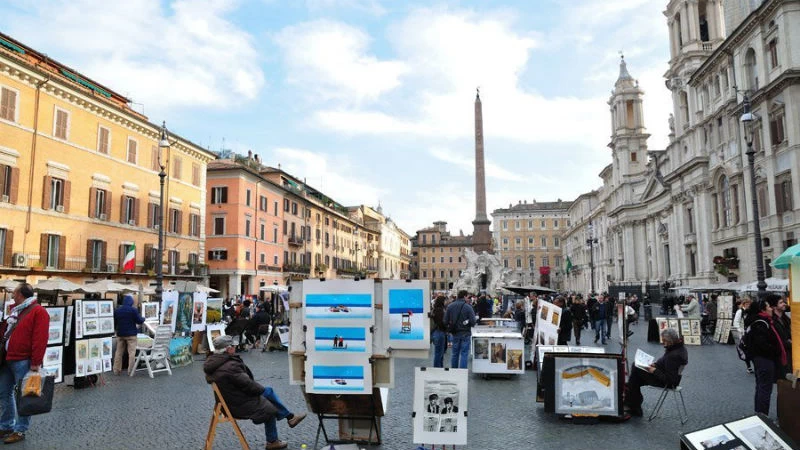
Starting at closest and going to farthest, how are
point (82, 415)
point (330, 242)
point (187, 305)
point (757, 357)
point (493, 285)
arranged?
point (757, 357), point (82, 415), point (187, 305), point (493, 285), point (330, 242)

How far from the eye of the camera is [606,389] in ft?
24.0

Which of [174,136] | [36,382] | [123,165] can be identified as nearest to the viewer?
[36,382]

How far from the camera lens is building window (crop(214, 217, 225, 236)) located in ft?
131

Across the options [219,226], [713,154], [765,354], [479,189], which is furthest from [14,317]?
[479,189]

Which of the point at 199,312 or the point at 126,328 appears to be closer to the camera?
the point at 126,328

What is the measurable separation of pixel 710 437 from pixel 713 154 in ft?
119

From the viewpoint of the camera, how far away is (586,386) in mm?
7375

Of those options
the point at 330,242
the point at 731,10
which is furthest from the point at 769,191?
the point at 330,242

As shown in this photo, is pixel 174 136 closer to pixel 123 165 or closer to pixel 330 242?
pixel 123 165

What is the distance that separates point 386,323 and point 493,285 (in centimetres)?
3620

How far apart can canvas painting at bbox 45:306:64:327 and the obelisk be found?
38.0 m

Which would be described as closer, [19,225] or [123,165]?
[19,225]

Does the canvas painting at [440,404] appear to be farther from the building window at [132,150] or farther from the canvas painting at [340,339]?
the building window at [132,150]

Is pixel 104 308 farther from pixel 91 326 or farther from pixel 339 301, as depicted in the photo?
pixel 339 301
